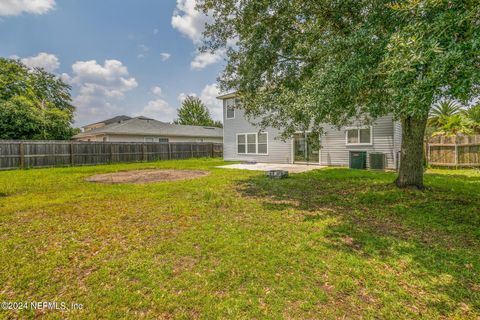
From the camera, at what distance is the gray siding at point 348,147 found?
11.2 m

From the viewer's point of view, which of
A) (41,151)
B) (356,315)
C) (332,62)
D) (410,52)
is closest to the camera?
(356,315)

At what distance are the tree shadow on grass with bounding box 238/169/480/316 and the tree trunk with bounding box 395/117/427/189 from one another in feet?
1.22

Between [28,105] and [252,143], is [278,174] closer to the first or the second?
[252,143]

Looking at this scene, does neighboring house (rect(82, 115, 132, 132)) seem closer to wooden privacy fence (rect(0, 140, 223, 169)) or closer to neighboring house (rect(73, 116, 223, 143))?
neighboring house (rect(73, 116, 223, 143))

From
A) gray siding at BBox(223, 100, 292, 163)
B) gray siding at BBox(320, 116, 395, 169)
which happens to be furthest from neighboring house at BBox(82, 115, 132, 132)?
gray siding at BBox(320, 116, 395, 169)

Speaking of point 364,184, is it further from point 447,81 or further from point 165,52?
point 165,52

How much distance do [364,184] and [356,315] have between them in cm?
631

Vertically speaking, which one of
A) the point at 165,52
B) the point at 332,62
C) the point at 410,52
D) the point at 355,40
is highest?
the point at 165,52

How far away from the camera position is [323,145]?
1336 centimetres

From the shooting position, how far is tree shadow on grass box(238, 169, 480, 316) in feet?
8.45

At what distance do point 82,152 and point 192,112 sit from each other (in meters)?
30.0

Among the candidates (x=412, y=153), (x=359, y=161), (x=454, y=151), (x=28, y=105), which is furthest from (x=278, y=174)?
(x=28, y=105)

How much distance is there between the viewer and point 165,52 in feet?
47.4

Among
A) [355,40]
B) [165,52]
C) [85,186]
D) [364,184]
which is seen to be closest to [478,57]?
[355,40]
